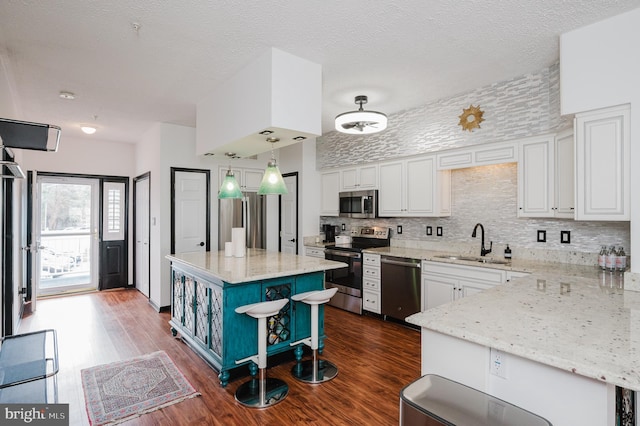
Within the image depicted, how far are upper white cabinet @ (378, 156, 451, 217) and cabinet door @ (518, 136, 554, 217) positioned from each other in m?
0.93

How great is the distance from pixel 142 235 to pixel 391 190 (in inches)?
173

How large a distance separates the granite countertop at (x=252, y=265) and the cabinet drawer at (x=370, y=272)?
50.6 inches

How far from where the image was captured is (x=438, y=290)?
148 inches

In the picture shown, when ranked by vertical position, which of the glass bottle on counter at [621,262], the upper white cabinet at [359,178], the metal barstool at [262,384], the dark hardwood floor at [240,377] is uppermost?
the upper white cabinet at [359,178]

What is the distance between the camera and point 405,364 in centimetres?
312

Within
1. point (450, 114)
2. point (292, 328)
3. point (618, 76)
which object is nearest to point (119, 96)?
point (292, 328)

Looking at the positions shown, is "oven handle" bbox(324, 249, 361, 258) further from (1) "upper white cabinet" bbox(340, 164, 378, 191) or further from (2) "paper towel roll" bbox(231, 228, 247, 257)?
(2) "paper towel roll" bbox(231, 228, 247, 257)

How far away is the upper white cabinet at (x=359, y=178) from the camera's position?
4.93 m

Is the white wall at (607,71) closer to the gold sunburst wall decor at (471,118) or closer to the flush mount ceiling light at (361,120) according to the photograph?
the gold sunburst wall decor at (471,118)

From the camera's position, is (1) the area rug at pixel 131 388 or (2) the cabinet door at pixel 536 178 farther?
(2) the cabinet door at pixel 536 178

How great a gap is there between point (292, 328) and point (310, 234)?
2.81m

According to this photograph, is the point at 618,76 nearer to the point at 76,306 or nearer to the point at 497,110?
the point at 497,110

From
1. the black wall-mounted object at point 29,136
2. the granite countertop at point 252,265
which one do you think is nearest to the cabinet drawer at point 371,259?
the granite countertop at point 252,265

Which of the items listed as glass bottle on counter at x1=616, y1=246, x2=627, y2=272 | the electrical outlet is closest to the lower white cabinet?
glass bottle on counter at x1=616, y1=246, x2=627, y2=272
